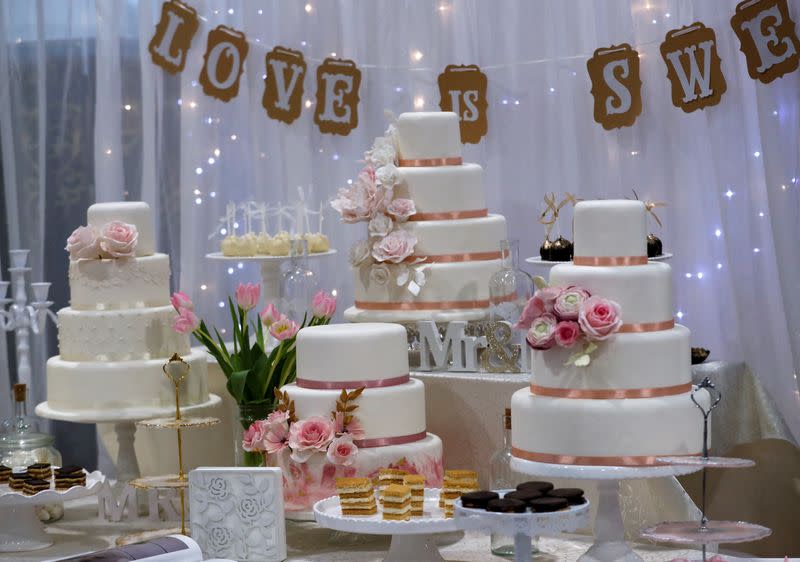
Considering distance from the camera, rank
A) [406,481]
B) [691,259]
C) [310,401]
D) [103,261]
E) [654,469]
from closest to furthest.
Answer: [654,469], [406,481], [310,401], [103,261], [691,259]

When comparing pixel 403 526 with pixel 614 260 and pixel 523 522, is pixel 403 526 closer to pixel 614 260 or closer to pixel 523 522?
pixel 523 522

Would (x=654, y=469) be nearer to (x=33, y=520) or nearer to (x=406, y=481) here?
(x=406, y=481)

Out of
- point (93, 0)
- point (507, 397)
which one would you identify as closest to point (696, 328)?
point (507, 397)

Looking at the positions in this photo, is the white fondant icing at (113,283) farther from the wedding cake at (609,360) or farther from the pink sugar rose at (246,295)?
the wedding cake at (609,360)

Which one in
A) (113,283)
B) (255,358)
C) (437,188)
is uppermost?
(437,188)

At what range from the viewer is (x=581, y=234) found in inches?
109

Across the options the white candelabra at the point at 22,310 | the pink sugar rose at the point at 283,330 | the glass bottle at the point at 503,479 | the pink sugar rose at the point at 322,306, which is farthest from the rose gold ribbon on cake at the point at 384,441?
the white candelabra at the point at 22,310

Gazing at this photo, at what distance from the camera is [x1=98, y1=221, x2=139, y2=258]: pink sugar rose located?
3.48m

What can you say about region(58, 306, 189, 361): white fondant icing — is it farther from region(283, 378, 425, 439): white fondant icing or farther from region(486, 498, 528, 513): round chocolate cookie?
region(486, 498, 528, 513): round chocolate cookie

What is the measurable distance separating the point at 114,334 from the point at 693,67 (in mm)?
1969

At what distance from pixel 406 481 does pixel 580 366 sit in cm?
44

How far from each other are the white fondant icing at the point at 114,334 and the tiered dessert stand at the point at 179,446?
145 mm

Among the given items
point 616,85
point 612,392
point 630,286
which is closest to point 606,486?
point 612,392

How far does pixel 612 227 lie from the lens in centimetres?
273
